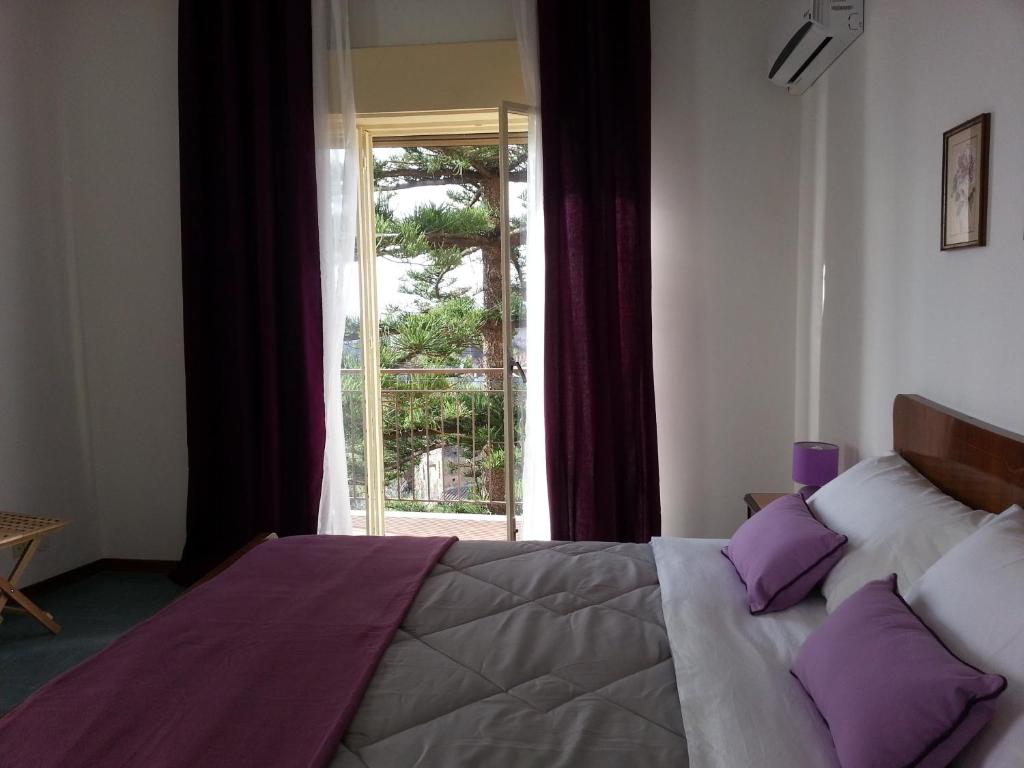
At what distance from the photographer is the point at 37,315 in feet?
11.5

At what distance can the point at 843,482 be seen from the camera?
2057 millimetres

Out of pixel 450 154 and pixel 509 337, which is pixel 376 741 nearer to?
pixel 509 337

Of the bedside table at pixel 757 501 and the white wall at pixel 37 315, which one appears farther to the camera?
the white wall at pixel 37 315

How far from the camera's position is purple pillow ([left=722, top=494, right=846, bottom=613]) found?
5.69 feet

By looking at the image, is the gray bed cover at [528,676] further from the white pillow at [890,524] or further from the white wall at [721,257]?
the white wall at [721,257]

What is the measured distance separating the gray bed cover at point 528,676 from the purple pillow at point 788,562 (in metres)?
0.24

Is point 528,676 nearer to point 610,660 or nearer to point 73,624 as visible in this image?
point 610,660

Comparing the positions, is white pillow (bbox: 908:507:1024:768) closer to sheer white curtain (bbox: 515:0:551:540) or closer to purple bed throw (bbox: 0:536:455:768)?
purple bed throw (bbox: 0:536:455:768)

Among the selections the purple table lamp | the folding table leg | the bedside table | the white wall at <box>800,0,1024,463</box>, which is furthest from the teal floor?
the white wall at <box>800,0,1024,463</box>

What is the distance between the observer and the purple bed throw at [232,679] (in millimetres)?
1250

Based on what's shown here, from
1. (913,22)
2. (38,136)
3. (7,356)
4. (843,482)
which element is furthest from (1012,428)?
(38,136)

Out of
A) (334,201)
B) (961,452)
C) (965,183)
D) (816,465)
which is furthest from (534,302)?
(961,452)

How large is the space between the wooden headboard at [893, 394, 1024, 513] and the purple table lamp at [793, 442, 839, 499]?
0.45 metres

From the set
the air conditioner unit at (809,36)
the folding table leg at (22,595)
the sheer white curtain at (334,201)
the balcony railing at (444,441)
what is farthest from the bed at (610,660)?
the balcony railing at (444,441)
